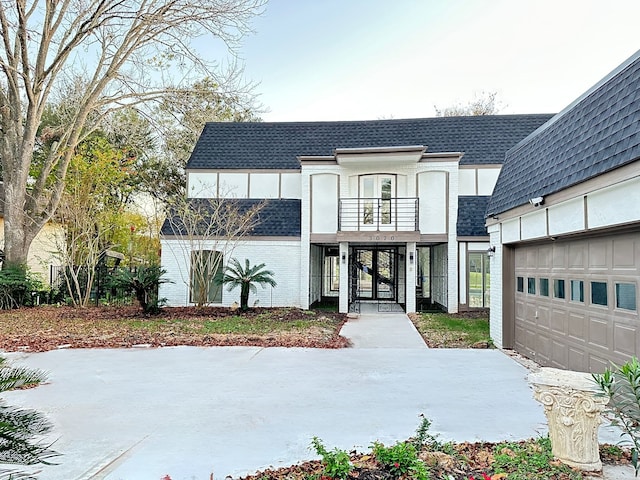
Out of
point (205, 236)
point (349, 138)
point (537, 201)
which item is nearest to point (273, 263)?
point (205, 236)

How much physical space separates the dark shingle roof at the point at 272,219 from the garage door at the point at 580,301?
942cm

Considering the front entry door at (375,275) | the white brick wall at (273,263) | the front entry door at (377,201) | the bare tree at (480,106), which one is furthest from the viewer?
the bare tree at (480,106)

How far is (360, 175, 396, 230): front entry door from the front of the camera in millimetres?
16234

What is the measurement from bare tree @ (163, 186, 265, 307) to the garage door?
10024mm

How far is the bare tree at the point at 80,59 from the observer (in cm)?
1568

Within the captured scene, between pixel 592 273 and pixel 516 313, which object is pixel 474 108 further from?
pixel 592 273

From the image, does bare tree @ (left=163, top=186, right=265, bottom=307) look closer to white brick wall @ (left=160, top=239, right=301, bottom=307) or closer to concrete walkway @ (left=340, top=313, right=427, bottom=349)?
white brick wall @ (left=160, top=239, right=301, bottom=307)

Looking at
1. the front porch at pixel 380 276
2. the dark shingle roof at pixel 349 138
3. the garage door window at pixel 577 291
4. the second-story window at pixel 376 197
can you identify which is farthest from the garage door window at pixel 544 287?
the dark shingle roof at pixel 349 138

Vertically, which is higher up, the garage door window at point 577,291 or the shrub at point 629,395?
the garage door window at point 577,291

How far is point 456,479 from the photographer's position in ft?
11.1

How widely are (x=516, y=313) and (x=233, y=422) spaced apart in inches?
253

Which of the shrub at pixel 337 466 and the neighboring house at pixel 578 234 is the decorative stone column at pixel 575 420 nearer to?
the shrub at pixel 337 466

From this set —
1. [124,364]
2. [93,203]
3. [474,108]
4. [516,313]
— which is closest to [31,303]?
[93,203]

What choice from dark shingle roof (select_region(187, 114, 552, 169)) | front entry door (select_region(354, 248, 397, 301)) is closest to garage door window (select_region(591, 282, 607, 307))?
dark shingle roof (select_region(187, 114, 552, 169))
